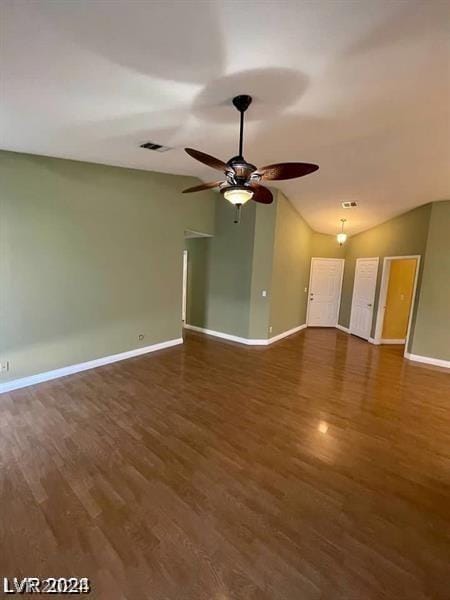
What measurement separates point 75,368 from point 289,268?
485 cm

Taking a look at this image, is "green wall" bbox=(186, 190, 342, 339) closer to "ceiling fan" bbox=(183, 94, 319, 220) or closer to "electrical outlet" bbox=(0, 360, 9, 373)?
"ceiling fan" bbox=(183, 94, 319, 220)

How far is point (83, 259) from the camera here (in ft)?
13.7

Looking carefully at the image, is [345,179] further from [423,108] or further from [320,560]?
[320,560]

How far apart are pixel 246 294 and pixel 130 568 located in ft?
15.6

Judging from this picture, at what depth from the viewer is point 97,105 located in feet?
7.86

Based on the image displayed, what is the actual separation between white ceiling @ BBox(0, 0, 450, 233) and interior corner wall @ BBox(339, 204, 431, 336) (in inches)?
78.8

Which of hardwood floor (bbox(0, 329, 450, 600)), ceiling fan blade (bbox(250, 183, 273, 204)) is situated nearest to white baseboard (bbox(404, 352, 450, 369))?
hardwood floor (bbox(0, 329, 450, 600))

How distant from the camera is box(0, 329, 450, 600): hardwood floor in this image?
162 centimetres

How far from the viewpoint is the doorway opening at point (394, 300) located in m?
6.66

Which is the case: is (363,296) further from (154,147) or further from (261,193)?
(154,147)

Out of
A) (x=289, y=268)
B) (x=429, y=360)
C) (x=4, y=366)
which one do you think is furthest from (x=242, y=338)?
(x=4, y=366)

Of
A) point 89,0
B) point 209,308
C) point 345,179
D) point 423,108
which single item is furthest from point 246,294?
point 89,0

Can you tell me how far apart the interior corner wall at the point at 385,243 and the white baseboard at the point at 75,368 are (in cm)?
514

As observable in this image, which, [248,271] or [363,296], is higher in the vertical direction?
[248,271]
